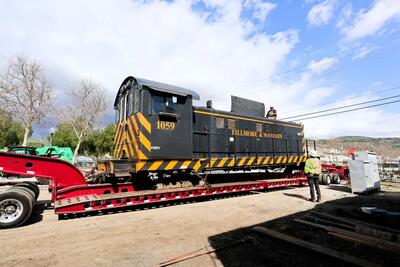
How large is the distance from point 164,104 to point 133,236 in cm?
404

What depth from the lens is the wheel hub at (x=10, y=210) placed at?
5250 millimetres

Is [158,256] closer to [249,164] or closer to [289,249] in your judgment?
[289,249]

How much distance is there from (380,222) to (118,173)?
6.79 m

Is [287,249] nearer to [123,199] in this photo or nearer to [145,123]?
[123,199]

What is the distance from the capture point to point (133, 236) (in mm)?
4648

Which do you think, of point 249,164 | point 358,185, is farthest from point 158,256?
point 358,185

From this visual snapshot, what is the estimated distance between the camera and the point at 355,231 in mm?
4699

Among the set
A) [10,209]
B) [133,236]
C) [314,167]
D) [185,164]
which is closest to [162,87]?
[185,164]

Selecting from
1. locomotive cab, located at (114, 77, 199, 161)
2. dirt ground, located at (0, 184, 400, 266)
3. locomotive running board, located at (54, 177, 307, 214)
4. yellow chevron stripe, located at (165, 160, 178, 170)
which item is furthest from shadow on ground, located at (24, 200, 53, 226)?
yellow chevron stripe, located at (165, 160, 178, 170)

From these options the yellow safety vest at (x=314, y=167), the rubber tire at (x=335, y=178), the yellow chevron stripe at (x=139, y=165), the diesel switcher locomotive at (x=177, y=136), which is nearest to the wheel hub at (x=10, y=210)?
the diesel switcher locomotive at (x=177, y=136)

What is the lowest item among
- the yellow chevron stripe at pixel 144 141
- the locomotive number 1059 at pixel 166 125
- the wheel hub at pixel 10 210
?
the wheel hub at pixel 10 210

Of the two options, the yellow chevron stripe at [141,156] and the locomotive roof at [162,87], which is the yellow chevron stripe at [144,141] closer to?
the yellow chevron stripe at [141,156]

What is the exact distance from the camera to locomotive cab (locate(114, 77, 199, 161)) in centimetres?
692

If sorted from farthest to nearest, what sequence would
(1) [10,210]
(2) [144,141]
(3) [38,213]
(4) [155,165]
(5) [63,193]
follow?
(4) [155,165] < (2) [144,141] < (3) [38,213] < (5) [63,193] < (1) [10,210]
